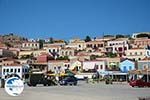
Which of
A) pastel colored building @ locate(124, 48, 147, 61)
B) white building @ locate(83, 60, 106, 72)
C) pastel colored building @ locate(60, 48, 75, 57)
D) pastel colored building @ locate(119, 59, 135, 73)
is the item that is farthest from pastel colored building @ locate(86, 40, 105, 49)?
pastel colored building @ locate(119, 59, 135, 73)

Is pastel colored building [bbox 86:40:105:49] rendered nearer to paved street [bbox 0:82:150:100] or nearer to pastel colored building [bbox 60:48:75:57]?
pastel colored building [bbox 60:48:75:57]

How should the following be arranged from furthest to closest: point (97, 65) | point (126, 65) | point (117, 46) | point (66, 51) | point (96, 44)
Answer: point (96, 44)
point (66, 51)
point (117, 46)
point (97, 65)
point (126, 65)

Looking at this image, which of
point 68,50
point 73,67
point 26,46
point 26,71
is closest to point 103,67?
point 73,67

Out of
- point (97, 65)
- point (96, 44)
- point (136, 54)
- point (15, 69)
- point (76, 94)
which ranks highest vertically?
point (96, 44)

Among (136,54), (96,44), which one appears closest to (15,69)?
(136,54)

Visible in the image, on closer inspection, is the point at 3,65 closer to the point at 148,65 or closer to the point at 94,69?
the point at 94,69

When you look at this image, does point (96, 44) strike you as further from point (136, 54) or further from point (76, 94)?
point (76, 94)

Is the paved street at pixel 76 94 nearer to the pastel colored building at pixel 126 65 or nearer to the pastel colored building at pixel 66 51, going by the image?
the pastel colored building at pixel 126 65

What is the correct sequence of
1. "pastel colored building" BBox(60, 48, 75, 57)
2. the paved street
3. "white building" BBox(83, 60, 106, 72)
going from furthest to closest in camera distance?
"pastel colored building" BBox(60, 48, 75, 57) < "white building" BBox(83, 60, 106, 72) < the paved street

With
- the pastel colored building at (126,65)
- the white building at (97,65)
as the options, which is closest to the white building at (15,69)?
the white building at (97,65)

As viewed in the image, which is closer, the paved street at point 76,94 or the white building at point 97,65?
the paved street at point 76,94

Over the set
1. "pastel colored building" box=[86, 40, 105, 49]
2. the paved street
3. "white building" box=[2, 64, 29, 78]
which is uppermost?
"pastel colored building" box=[86, 40, 105, 49]

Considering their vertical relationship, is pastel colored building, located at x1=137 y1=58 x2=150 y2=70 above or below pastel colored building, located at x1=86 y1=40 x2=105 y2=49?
below

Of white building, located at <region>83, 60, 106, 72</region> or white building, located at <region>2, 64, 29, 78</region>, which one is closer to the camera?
white building, located at <region>83, 60, 106, 72</region>
